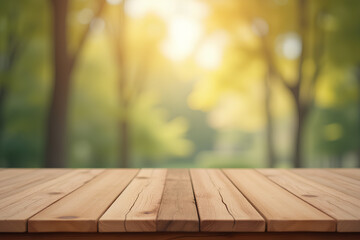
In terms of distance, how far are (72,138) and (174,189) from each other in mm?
13515

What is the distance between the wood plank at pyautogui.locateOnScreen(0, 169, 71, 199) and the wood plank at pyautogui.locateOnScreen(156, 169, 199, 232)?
0.91 m

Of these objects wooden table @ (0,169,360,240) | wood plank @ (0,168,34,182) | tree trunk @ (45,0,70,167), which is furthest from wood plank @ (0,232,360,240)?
tree trunk @ (45,0,70,167)

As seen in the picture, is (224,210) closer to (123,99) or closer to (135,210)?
(135,210)

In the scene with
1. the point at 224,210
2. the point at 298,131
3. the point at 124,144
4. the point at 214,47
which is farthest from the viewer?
the point at 124,144

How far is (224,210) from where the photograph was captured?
194cm

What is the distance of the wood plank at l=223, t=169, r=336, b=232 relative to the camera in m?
1.78

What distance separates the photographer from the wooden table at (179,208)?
1777mm

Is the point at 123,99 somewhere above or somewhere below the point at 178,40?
below

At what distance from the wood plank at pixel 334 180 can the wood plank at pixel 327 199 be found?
7 cm

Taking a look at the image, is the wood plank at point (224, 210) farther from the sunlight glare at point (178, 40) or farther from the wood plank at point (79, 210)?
the sunlight glare at point (178, 40)

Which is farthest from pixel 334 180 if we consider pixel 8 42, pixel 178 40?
pixel 178 40

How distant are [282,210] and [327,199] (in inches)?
17.1

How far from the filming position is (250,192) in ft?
7.91

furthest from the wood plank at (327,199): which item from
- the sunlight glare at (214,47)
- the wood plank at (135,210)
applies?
the sunlight glare at (214,47)
